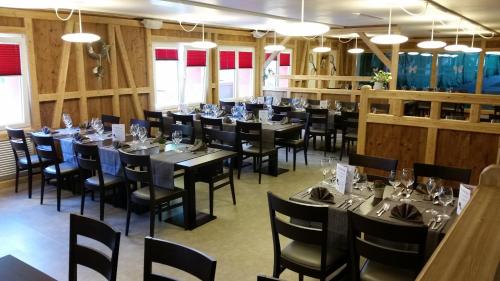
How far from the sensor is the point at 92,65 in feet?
23.1

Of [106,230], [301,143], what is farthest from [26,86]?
[106,230]

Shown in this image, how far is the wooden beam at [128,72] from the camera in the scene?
289 inches

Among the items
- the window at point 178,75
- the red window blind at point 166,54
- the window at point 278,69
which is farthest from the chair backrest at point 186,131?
the window at point 278,69

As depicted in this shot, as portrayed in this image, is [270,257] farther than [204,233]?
No

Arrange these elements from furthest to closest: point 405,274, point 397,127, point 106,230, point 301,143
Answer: point 301,143, point 397,127, point 405,274, point 106,230

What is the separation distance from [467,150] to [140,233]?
3.37 m

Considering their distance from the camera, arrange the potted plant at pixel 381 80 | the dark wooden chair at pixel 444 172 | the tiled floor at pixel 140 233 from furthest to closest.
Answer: the potted plant at pixel 381 80 → the tiled floor at pixel 140 233 → the dark wooden chair at pixel 444 172

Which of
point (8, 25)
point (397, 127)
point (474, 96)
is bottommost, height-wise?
point (397, 127)

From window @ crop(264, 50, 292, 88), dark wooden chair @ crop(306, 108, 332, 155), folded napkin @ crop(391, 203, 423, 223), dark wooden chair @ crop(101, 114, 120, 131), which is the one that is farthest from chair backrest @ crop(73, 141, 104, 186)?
window @ crop(264, 50, 292, 88)

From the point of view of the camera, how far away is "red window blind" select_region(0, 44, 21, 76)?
5.89 meters

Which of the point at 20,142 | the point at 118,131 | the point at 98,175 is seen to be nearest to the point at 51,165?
the point at 20,142

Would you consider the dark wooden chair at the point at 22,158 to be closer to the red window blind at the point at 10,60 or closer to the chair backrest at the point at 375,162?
the red window blind at the point at 10,60

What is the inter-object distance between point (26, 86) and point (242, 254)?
435 centimetres

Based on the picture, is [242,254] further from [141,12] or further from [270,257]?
[141,12]
